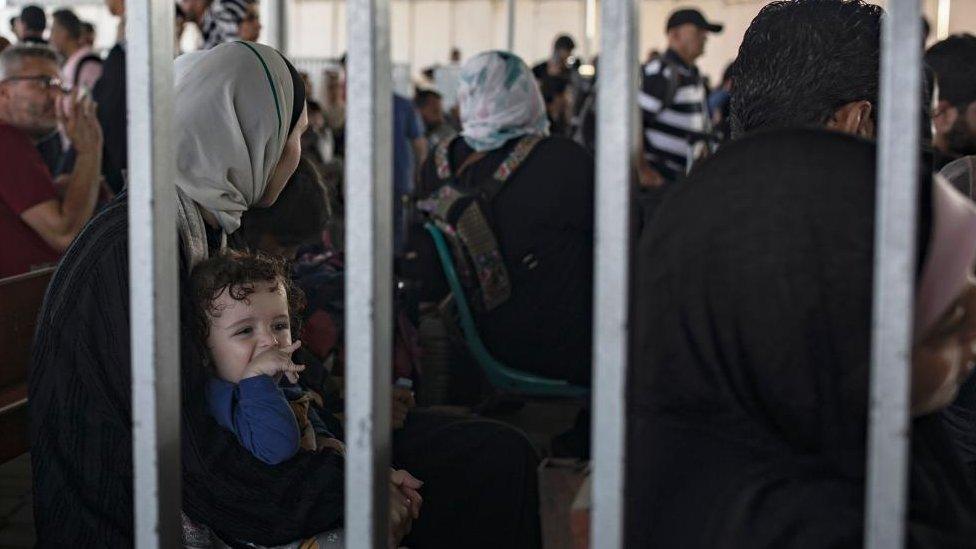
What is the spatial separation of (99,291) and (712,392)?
2.99 feet

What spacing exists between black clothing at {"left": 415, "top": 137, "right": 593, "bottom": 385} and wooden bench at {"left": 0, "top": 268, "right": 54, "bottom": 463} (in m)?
1.47

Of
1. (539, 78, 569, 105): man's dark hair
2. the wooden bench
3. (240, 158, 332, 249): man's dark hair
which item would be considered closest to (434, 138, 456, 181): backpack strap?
(240, 158, 332, 249): man's dark hair

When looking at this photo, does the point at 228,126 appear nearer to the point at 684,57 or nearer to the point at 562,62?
the point at 684,57

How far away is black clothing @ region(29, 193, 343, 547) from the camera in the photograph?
1.75 meters

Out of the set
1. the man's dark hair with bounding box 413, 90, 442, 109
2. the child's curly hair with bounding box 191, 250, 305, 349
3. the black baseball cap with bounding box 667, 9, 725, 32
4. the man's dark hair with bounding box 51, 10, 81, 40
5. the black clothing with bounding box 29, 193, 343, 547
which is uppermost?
the black baseball cap with bounding box 667, 9, 725, 32

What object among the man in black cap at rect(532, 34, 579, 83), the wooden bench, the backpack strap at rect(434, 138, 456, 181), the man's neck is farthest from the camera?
the man in black cap at rect(532, 34, 579, 83)

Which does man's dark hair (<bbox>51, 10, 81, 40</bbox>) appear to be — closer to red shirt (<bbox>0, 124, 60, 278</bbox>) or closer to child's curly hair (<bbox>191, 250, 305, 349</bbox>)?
red shirt (<bbox>0, 124, 60, 278</bbox>)

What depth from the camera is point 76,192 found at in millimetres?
3455

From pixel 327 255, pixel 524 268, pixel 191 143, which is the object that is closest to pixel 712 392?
pixel 191 143

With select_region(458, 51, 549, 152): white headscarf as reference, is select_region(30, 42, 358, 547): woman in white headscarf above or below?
below

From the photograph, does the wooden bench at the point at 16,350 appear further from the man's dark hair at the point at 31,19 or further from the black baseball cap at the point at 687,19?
the black baseball cap at the point at 687,19

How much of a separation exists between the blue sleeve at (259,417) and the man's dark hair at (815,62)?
2.83ft

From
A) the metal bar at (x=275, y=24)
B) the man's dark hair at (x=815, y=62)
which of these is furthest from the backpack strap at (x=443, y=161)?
the man's dark hair at (x=815, y=62)

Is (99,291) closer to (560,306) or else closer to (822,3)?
(822,3)
